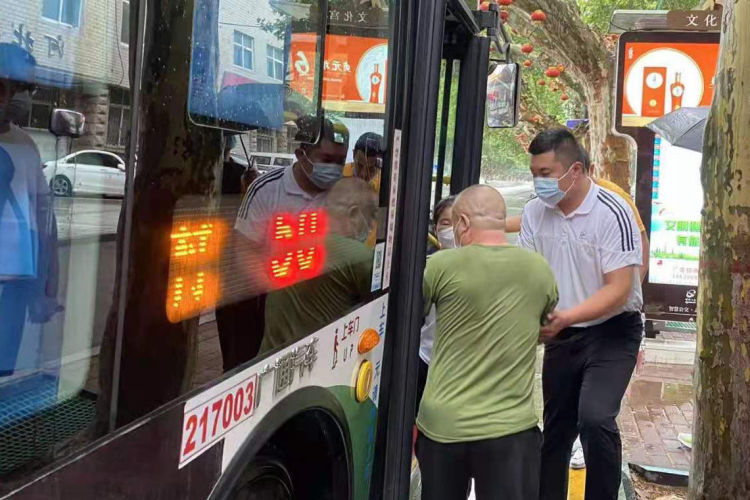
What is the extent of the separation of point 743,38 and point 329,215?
90.1 inches

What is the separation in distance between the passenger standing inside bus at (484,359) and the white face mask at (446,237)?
1.10 meters

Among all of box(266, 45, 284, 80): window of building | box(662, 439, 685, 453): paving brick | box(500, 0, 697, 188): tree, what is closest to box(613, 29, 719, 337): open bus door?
box(662, 439, 685, 453): paving brick

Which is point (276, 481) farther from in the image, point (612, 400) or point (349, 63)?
point (612, 400)

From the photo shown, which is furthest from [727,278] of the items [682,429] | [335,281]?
[682,429]

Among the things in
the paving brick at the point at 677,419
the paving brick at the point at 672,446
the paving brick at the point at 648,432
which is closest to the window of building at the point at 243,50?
the paving brick at the point at 672,446

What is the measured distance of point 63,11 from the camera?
49.5 inches

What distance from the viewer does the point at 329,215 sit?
7.74ft

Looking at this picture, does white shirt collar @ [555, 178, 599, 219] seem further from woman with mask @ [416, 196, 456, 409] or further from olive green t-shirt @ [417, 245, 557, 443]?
olive green t-shirt @ [417, 245, 557, 443]

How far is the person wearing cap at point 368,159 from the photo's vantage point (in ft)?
8.32

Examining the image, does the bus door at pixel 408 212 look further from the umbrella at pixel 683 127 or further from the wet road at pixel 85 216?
the umbrella at pixel 683 127

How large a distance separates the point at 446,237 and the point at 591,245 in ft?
2.43

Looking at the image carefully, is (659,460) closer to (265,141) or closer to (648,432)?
(648,432)

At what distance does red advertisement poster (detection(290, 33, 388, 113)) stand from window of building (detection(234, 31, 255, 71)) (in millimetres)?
238

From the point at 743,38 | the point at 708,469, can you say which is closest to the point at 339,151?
the point at 743,38
